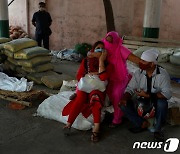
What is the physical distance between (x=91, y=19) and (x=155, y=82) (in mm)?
6323

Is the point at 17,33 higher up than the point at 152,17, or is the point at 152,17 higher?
the point at 152,17

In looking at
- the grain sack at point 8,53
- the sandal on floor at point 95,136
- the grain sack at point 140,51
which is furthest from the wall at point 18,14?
the sandal on floor at point 95,136

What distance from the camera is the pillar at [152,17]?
6980 millimetres

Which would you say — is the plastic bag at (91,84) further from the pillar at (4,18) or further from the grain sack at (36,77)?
the pillar at (4,18)

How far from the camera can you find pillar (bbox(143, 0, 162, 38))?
698 cm

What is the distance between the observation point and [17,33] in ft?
36.7


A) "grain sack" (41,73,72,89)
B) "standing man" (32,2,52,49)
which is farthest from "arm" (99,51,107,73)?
"standing man" (32,2,52,49)

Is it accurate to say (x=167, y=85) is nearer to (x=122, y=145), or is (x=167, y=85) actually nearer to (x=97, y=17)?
(x=122, y=145)

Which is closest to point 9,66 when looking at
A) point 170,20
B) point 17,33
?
point 170,20

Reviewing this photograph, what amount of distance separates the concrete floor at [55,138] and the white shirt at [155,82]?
1.89 feet

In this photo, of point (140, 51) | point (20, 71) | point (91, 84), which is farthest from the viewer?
point (140, 51)

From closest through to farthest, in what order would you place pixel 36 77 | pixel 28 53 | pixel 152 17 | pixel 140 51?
pixel 28 53
pixel 36 77
pixel 140 51
pixel 152 17

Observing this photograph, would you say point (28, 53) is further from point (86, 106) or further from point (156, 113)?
point (156, 113)

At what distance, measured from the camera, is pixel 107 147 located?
3.24 metres
